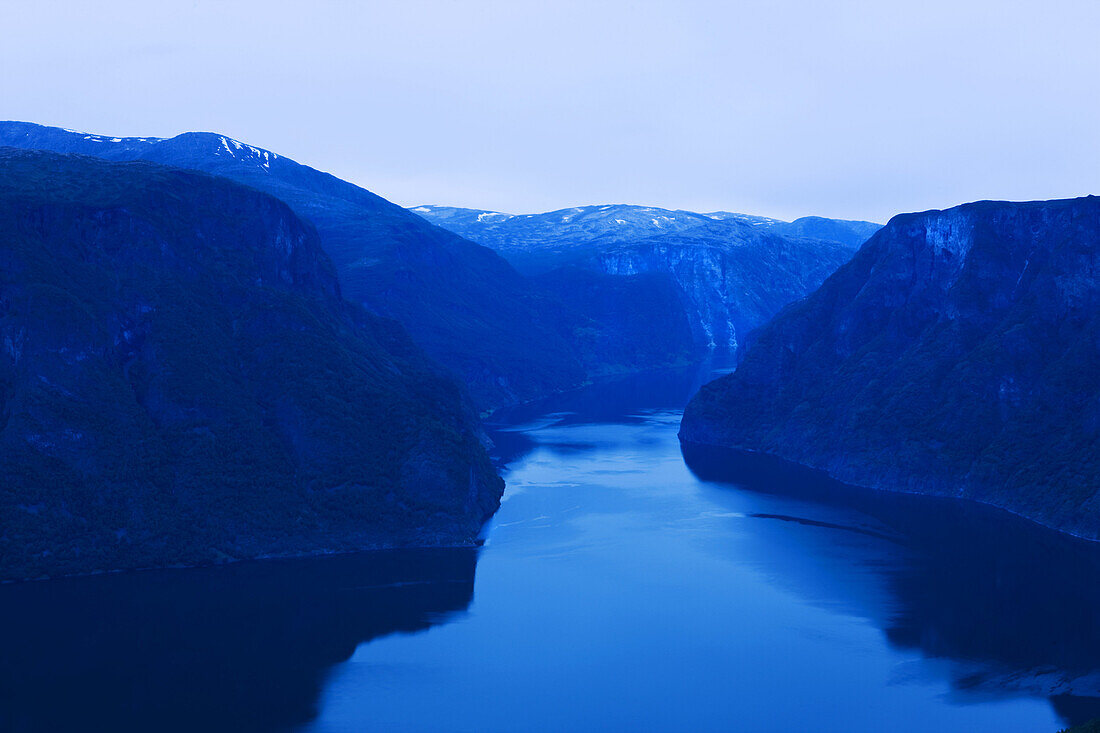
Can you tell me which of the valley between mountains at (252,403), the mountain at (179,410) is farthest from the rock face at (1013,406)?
the mountain at (179,410)

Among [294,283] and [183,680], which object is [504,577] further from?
[294,283]

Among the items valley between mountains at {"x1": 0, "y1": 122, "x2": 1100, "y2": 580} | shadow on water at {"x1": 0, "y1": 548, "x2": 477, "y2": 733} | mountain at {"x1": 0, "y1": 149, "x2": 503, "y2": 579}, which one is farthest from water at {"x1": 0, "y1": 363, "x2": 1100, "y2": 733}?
valley between mountains at {"x1": 0, "y1": 122, "x2": 1100, "y2": 580}

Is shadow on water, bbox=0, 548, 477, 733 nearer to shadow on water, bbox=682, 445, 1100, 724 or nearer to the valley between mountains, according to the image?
the valley between mountains

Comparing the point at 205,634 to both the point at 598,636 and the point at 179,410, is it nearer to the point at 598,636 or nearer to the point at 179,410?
the point at 598,636

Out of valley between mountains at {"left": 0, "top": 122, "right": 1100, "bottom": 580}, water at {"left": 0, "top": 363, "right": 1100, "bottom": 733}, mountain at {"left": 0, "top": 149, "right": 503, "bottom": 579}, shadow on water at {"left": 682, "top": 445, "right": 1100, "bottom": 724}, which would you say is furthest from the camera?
valley between mountains at {"left": 0, "top": 122, "right": 1100, "bottom": 580}

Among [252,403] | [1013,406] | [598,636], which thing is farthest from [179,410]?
[1013,406]
